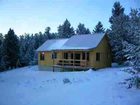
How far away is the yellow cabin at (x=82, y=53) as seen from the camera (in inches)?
1381

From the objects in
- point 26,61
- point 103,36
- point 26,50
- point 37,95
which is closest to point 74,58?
point 103,36

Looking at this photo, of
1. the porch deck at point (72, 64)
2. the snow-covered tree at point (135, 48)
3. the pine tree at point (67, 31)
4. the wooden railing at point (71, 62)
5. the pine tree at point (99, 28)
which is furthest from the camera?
the pine tree at point (67, 31)

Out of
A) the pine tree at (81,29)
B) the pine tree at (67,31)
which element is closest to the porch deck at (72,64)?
the pine tree at (67,31)

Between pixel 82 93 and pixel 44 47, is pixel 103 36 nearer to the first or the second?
pixel 44 47

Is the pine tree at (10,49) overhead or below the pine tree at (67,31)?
below

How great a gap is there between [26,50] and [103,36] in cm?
3807

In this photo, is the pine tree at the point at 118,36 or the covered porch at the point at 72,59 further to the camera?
the pine tree at the point at 118,36

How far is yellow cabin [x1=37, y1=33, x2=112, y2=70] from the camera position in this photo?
35.1 m

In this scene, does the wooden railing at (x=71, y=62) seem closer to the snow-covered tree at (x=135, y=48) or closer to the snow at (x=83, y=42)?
the snow at (x=83, y=42)

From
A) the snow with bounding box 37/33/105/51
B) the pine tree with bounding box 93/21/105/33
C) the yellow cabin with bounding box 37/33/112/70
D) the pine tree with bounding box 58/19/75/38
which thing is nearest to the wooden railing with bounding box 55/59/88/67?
the yellow cabin with bounding box 37/33/112/70

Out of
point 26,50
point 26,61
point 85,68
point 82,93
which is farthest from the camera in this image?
point 26,50

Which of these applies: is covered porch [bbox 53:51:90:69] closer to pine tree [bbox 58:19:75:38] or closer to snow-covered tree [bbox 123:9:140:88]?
snow-covered tree [bbox 123:9:140:88]

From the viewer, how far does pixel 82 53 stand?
120 ft

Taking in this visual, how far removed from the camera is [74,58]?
120 ft
